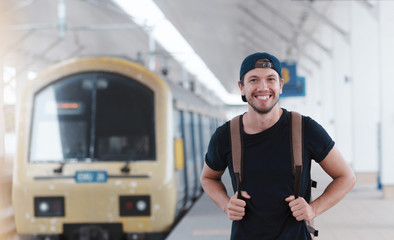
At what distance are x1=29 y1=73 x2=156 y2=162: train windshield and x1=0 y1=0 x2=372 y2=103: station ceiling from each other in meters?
6.53

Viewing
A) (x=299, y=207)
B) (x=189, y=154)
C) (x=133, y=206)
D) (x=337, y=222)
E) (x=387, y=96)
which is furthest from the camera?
(x=387, y=96)

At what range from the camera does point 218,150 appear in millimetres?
2529

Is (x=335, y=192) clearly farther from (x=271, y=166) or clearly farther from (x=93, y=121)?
(x=93, y=121)

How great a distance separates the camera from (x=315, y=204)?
246cm

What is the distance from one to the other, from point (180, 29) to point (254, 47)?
1281cm

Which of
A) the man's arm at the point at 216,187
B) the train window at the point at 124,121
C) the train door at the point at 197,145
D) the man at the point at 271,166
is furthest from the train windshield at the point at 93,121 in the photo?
the man at the point at 271,166

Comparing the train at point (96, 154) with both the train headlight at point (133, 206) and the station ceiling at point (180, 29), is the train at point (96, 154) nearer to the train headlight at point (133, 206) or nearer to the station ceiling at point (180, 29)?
the train headlight at point (133, 206)

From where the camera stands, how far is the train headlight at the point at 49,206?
726 centimetres

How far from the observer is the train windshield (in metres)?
7.29

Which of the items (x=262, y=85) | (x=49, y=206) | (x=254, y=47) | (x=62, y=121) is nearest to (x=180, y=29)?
(x=62, y=121)

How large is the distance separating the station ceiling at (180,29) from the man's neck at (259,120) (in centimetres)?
1146

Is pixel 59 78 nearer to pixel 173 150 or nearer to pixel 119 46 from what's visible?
pixel 173 150

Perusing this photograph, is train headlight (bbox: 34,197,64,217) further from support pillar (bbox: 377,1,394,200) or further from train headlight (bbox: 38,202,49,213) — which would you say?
support pillar (bbox: 377,1,394,200)

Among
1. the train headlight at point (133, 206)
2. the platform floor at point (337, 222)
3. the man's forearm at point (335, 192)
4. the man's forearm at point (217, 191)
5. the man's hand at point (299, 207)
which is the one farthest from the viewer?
the platform floor at point (337, 222)
